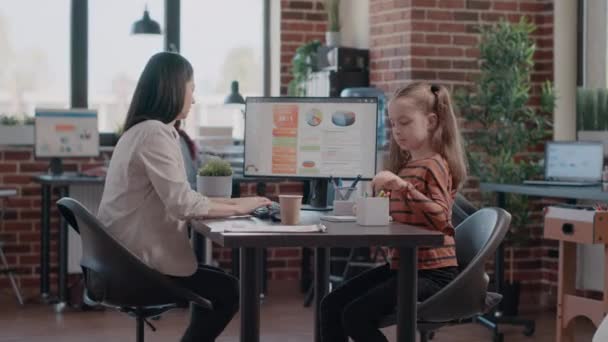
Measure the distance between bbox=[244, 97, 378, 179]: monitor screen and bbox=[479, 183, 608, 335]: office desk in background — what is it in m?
1.47

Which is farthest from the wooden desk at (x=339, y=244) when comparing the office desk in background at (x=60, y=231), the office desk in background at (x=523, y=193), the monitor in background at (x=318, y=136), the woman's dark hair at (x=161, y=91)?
the office desk in background at (x=60, y=231)

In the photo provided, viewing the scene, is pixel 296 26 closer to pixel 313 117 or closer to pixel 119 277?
pixel 313 117

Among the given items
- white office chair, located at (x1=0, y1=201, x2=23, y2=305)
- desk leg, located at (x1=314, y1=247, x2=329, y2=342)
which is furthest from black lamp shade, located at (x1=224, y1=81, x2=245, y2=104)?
desk leg, located at (x1=314, y1=247, x2=329, y2=342)

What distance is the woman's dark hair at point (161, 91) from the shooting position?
134 inches

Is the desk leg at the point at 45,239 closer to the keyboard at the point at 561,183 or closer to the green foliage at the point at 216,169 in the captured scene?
the green foliage at the point at 216,169

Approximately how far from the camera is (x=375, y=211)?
2.97 metres

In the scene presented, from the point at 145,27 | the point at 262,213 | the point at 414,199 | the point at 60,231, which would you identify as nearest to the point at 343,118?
the point at 262,213

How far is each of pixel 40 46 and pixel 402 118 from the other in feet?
13.4

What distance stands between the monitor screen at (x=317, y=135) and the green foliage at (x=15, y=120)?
2.91 metres

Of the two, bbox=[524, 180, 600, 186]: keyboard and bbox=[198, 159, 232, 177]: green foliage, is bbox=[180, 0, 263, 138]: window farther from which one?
bbox=[198, 159, 232, 177]: green foliage

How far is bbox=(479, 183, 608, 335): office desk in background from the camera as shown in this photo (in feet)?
16.0

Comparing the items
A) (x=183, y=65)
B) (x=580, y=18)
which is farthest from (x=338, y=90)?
(x=183, y=65)

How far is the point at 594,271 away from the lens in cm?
587

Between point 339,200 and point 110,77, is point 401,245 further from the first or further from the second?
point 110,77
